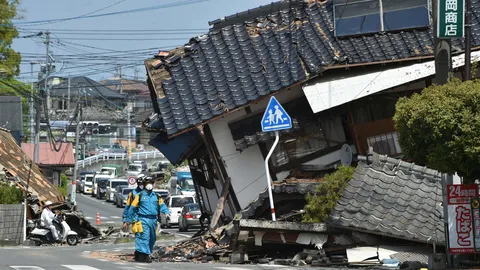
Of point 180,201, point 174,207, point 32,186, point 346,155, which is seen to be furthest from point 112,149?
point 346,155

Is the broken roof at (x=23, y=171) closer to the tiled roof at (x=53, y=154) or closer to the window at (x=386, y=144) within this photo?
the window at (x=386, y=144)

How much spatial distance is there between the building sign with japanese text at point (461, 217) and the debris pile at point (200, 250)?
553 centimetres

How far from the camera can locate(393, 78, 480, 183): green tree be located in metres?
13.1

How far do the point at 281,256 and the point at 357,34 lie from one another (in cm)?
692

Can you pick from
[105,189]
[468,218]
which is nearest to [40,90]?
[105,189]

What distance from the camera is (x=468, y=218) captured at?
47.7ft

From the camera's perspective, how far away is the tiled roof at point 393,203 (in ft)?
53.9

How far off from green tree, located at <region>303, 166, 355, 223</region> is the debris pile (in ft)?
6.69

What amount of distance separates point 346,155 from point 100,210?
43155mm

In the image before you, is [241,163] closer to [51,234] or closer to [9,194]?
[51,234]

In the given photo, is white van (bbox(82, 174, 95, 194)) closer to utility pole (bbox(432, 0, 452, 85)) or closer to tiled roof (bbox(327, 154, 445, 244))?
tiled roof (bbox(327, 154, 445, 244))

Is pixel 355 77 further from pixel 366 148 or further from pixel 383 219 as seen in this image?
pixel 383 219

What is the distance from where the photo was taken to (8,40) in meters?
47.5

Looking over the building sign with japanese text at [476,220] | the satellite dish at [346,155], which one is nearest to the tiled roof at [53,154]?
the satellite dish at [346,155]
